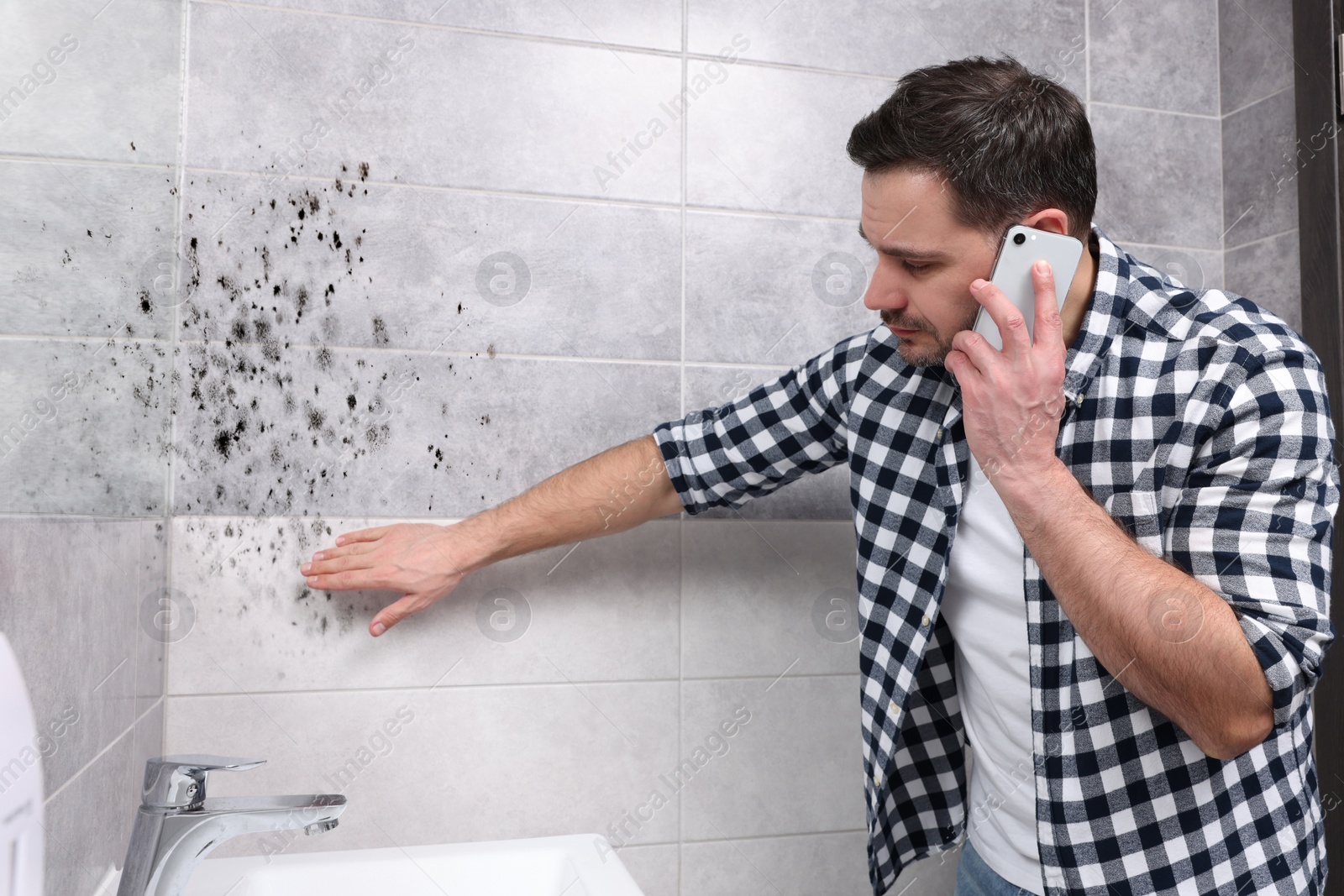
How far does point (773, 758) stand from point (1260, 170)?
121 centimetres

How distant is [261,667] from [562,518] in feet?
1.46

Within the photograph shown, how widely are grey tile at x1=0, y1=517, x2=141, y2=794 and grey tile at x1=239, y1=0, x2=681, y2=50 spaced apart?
734mm

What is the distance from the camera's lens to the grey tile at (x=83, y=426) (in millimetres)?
740

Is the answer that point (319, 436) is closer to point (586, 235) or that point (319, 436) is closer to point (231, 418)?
point (231, 418)

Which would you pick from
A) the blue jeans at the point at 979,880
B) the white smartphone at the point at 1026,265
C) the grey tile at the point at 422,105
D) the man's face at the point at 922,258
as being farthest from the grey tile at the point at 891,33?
the blue jeans at the point at 979,880

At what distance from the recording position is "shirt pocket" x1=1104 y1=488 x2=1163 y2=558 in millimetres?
899

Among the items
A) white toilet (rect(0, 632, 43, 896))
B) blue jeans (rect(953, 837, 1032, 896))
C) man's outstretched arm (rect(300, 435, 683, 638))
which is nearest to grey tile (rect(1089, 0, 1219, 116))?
man's outstretched arm (rect(300, 435, 683, 638))

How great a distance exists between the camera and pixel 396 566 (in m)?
1.17

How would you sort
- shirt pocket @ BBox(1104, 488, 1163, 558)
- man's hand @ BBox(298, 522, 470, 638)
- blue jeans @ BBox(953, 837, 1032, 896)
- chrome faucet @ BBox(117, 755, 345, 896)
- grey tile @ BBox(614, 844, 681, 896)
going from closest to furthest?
chrome faucet @ BBox(117, 755, 345, 896)
shirt pocket @ BBox(1104, 488, 1163, 558)
blue jeans @ BBox(953, 837, 1032, 896)
man's hand @ BBox(298, 522, 470, 638)
grey tile @ BBox(614, 844, 681, 896)

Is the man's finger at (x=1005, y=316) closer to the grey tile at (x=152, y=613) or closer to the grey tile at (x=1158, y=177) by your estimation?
the grey tile at (x=1158, y=177)

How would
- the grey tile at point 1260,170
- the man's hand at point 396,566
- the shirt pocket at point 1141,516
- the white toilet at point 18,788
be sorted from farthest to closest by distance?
the grey tile at point 1260,170 → the man's hand at point 396,566 → the shirt pocket at point 1141,516 → the white toilet at point 18,788

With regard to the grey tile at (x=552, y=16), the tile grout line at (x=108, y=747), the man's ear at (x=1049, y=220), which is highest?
the grey tile at (x=552, y=16)

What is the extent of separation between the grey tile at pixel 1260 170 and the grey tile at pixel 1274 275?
0.06ft

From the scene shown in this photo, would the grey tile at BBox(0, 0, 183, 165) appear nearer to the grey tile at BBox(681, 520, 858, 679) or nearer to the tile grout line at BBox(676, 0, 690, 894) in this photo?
the tile grout line at BBox(676, 0, 690, 894)
